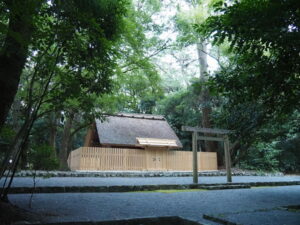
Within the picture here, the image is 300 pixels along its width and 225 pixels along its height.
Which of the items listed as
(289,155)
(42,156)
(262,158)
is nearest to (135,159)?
(262,158)

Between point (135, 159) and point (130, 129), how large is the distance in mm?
2790

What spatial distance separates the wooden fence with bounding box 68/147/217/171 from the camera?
50.4ft

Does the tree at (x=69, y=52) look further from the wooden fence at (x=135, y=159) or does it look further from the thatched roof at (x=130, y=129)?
the thatched roof at (x=130, y=129)

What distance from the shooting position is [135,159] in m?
16.5

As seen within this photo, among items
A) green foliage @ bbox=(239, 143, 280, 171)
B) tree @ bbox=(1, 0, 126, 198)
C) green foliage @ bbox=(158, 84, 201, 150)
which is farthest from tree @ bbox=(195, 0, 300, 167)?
green foliage @ bbox=(239, 143, 280, 171)

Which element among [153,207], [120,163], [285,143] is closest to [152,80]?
[120,163]

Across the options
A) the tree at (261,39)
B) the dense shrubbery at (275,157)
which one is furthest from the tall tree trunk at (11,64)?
the dense shrubbery at (275,157)

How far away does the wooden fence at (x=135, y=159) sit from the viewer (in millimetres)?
15355

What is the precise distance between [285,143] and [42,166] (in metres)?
21.3

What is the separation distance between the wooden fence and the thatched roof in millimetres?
770

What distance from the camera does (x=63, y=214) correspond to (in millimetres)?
3922

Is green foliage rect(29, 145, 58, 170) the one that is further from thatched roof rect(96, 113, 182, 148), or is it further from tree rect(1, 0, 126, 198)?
thatched roof rect(96, 113, 182, 148)

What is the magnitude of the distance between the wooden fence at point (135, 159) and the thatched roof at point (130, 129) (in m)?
0.77

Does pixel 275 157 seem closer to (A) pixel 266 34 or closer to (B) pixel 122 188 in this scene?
(B) pixel 122 188
